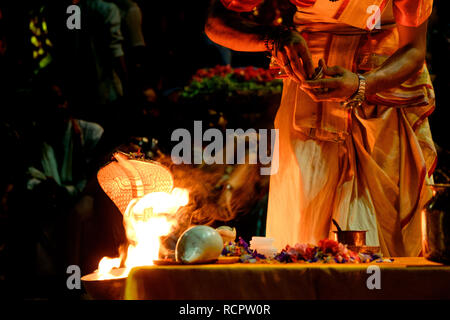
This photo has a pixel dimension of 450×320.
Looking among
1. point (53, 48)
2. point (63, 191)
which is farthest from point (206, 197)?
point (53, 48)

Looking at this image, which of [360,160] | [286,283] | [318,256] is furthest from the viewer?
[360,160]

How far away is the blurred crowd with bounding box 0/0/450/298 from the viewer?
5.82 meters

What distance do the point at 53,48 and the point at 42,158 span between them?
1.37 m

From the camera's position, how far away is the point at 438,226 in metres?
1.78

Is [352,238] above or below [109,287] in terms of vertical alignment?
above

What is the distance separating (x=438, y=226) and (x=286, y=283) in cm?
51

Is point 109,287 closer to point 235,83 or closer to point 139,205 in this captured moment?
point 139,205

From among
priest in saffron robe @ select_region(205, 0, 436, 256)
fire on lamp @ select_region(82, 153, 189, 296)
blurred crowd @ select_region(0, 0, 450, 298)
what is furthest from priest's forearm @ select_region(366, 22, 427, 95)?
blurred crowd @ select_region(0, 0, 450, 298)

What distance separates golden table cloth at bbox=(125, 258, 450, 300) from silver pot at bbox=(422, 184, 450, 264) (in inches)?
3.1

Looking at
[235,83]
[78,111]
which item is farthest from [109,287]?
[78,111]

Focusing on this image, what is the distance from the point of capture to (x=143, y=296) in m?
1.71

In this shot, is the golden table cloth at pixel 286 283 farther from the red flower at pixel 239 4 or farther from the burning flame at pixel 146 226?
the red flower at pixel 239 4
